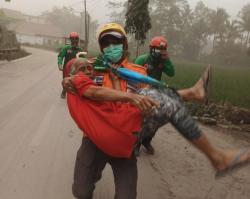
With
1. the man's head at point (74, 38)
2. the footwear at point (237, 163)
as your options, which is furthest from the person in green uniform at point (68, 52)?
the footwear at point (237, 163)

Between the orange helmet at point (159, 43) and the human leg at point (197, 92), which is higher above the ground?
the orange helmet at point (159, 43)

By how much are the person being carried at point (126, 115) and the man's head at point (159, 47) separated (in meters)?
2.50

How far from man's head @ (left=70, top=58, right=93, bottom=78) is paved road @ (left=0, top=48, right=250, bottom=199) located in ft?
6.04

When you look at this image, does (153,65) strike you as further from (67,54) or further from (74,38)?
(67,54)

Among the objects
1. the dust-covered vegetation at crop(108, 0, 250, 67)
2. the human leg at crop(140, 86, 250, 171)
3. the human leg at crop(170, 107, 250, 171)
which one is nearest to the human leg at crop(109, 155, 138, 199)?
the human leg at crop(140, 86, 250, 171)

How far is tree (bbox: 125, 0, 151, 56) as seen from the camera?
639 inches

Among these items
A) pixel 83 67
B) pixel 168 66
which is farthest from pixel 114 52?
pixel 168 66

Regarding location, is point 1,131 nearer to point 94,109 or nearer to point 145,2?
point 94,109

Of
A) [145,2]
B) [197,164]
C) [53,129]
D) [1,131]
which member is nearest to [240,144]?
[197,164]

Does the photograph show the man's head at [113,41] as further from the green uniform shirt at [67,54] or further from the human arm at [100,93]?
the green uniform shirt at [67,54]

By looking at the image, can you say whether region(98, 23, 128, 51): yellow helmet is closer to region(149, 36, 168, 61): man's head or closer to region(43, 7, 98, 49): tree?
region(149, 36, 168, 61): man's head

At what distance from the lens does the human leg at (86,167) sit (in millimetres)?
3389

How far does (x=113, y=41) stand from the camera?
3207 millimetres

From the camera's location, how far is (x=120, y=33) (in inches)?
126
